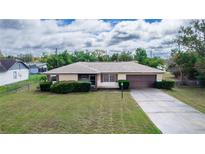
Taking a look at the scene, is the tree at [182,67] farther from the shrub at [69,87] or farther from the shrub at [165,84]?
the shrub at [69,87]

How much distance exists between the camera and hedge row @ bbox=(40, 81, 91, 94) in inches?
504

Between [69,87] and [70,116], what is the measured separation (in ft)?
17.4

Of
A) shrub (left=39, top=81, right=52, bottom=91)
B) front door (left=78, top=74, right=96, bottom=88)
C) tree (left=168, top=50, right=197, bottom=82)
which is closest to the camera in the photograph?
shrub (left=39, top=81, right=52, bottom=91)

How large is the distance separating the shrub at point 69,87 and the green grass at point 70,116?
6.70 ft

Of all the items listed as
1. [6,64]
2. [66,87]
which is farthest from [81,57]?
[66,87]

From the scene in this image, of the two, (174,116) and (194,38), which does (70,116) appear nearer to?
(174,116)

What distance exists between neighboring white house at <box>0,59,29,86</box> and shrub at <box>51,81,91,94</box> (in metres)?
2.17

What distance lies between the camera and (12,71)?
35.2 ft

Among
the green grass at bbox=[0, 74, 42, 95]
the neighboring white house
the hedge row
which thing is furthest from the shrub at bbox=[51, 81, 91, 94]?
the neighboring white house

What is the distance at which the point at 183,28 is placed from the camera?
8.58 m

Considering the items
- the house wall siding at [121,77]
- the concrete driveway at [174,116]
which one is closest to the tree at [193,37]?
Result: the concrete driveway at [174,116]

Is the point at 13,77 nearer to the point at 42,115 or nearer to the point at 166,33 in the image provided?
the point at 42,115

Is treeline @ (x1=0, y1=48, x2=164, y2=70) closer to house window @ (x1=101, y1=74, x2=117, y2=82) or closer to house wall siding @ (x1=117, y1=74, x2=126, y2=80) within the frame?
house wall siding @ (x1=117, y1=74, x2=126, y2=80)

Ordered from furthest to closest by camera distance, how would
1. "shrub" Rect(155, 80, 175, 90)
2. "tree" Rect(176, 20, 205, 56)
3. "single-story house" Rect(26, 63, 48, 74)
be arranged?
"shrub" Rect(155, 80, 175, 90), "single-story house" Rect(26, 63, 48, 74), "tree" Rect(176, 20, 205, 56)
